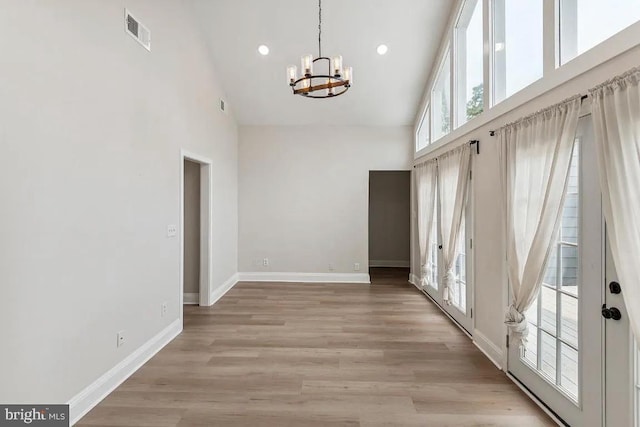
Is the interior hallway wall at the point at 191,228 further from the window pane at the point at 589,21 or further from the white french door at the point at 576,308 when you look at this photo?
the window pane at the point at 589,21

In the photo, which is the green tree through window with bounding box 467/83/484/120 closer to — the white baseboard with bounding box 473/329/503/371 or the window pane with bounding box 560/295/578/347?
the window pane with bounding box 560/295/578/347

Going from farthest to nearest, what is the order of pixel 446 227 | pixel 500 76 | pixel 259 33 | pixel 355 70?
pixel 355 70, pixel 259 33, pixel 446 227, pixel 500 76

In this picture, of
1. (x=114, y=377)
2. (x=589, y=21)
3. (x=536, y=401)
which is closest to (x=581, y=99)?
(x=589, y=21)

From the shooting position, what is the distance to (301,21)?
4.59m

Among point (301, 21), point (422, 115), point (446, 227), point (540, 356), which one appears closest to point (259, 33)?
point (301, 21)

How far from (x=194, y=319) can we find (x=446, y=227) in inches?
140

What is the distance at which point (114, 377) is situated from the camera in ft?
8.92

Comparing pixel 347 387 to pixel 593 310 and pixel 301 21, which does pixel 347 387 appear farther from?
pixel 301 21

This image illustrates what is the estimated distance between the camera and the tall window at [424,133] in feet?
19.0

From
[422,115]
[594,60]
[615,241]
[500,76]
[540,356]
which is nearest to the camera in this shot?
[615,241]

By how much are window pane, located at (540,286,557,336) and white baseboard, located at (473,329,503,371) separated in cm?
77

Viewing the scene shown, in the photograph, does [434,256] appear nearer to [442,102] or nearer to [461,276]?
[461,276]

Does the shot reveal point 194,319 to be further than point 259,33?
No

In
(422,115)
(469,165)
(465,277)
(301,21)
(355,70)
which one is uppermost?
(301,21)
